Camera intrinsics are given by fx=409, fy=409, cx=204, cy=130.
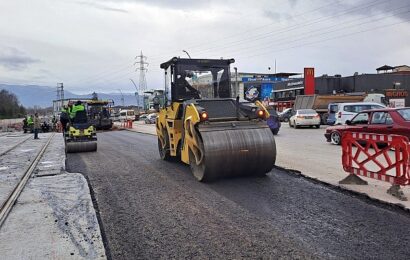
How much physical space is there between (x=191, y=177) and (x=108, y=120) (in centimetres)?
2921

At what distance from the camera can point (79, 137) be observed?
16062 mm

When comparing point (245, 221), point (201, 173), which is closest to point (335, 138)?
point (201, 173)

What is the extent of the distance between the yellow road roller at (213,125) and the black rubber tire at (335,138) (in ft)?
20.4

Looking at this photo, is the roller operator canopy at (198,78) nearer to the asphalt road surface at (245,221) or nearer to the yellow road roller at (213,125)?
the yellow road roller at (213,125)

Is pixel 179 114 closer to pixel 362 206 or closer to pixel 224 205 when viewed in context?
pixel 224 205

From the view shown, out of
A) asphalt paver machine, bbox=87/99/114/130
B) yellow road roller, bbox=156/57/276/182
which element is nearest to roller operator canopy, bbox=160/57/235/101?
yellow road roller, bbox=156/57/276/182

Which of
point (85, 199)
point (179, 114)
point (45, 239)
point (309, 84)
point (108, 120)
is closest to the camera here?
point (45, 239)

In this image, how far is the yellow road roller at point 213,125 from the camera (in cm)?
812

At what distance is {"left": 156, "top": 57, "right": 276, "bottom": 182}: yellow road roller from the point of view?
812 centimetres

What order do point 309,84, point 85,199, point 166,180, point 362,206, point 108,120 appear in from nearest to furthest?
point 362,206
point 85,199
point 166,180
point 108,120
point 309,84

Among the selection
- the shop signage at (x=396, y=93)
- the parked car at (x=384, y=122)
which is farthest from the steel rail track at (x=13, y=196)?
the shop signage at (x=396, y=93)

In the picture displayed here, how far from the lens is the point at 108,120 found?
1457 inches

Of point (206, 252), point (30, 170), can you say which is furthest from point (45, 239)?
point (30, 170)

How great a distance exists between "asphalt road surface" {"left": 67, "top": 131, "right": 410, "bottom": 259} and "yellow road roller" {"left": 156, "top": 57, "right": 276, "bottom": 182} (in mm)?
403
